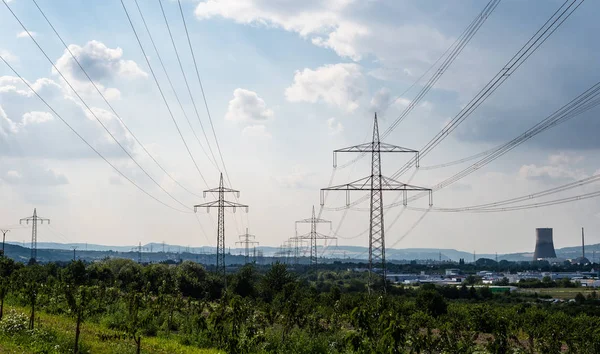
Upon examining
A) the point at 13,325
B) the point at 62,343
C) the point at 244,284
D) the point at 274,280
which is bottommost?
the point at 244,284

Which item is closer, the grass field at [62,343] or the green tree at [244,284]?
the grass field at [62,343]

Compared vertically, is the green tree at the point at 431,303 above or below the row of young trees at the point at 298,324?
below

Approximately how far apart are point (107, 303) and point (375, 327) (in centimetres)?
3369

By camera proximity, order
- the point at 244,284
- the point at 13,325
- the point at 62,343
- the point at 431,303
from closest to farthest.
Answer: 1. the point at 62,343
2. the point at 13,325
3. the point at 431,303
4. the point at 244,284

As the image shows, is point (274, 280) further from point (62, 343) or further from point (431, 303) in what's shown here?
point (62, 343)

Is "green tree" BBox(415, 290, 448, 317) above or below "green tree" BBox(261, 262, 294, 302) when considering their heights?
below

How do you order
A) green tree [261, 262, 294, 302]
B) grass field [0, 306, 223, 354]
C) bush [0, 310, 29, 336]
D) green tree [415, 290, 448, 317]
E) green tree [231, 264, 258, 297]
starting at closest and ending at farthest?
grass field [0, 306, 223, 354], bush [0, 310, 29, 336], green tree [415, 290, 448, 317], green tree [261, 262, 294, 302], green tree [231, 264, 258, 297]

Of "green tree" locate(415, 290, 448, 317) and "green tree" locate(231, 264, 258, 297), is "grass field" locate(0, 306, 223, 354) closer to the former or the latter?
"green tree" locate(415, 290, 448, 317)

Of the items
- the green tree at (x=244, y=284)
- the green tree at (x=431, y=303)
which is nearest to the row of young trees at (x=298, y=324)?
the green tree at (x=431, y=303)

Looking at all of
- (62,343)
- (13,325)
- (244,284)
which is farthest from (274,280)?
(62,343)

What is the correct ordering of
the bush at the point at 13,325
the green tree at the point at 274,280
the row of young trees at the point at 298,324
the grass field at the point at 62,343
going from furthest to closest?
1. the green tree at the point at 274,280
2. the bush at the point at 13,325
3. the grass field at the point at 62,343
4. the row of young trees at the point at 298,324

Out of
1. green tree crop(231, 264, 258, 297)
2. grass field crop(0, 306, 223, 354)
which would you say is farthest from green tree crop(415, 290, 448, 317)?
grass field crop(0, 306, 223, 354)

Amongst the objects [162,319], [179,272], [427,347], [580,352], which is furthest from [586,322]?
[179,272]

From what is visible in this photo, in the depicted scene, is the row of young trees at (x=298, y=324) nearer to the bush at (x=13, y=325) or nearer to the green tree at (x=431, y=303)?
the green tree at (x=431, y=303)
